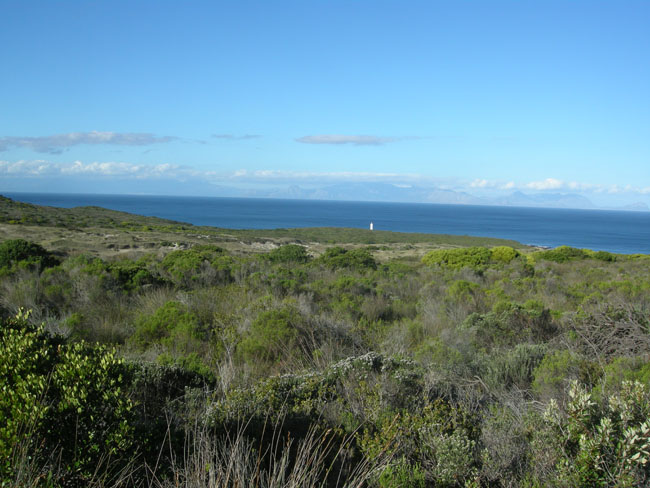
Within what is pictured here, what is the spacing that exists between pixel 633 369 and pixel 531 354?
1.10 meters

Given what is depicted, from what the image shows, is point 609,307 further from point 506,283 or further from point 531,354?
point 506,283

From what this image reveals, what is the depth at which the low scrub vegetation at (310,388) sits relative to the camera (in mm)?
2773

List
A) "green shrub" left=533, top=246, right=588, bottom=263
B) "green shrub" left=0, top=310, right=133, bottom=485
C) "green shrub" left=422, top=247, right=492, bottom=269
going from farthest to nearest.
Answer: "green shrub" left=533, top=246, right=588, bottom=263 < "green shrub" left=422, top=247, right=492, bottom=269 < "green shrub" left=0, top=310, right=133, bottom=485

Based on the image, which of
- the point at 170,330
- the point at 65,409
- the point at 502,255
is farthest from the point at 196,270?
the point at 502,255

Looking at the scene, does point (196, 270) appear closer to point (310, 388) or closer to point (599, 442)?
point (310, 388)

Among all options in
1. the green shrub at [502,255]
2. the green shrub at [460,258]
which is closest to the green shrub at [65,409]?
the green shrub at [460,258]

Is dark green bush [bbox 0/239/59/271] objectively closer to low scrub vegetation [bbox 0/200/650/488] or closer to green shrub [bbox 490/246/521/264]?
low scrub vegetation [bbox 0/200/650/488]

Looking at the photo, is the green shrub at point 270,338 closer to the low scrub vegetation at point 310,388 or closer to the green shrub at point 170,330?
the low scrub vegetation at point 310,388

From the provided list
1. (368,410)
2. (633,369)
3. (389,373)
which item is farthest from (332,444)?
(633,369)

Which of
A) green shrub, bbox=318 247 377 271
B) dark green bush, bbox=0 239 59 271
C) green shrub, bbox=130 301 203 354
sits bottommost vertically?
green shrub, bbox=130 301 203 354

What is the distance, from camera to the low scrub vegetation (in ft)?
9.10

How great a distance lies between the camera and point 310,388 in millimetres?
4629

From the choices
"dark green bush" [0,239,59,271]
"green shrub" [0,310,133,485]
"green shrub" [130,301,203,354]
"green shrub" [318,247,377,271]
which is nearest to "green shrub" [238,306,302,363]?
"green shrub" [130,301,203,354]

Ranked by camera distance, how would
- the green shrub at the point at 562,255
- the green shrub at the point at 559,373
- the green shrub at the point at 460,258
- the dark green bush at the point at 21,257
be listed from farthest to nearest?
1. the green shrub at the point at 562,255
2. the green shrub at the point at 460,258
3. the dark green bush at the point at 21,257
4. the green shrub at the point at 559,373
